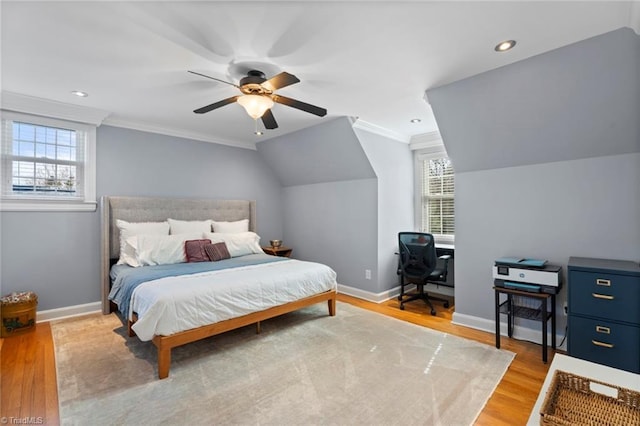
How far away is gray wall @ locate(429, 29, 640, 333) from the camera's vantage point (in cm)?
225

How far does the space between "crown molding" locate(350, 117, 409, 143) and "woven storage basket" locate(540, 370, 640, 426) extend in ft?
10.7

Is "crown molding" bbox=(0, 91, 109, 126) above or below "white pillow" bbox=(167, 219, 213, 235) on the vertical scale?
above

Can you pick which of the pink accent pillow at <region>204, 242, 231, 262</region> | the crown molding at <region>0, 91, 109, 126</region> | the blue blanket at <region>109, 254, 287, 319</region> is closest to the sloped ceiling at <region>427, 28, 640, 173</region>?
the blue blanket at <region>109, 254, 287, 319</region>

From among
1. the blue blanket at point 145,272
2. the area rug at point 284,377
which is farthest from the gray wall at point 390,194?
the blue blanket at point 145,272

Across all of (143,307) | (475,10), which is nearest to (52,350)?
(143,307)

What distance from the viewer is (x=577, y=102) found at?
2400 mm

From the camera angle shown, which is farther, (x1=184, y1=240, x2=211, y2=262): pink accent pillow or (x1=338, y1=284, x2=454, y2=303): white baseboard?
(x1=338, y1=284, x2=454, y2=303): white baseboard

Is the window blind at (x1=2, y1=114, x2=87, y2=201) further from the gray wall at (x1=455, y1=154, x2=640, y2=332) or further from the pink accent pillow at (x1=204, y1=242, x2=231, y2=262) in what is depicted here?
the gray wall at (x1=455, y1=154, x2=640, y2=332)

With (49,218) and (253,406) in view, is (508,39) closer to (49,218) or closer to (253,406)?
(253,406)

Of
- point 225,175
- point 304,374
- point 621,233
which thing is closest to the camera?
point 304,374

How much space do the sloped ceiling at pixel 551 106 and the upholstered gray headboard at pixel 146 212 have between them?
3415 millimetres

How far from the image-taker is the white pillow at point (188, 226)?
413cm

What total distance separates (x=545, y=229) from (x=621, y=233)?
52cm

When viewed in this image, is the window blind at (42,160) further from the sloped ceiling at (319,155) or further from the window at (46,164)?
the sloped ceiling at (319,155)
